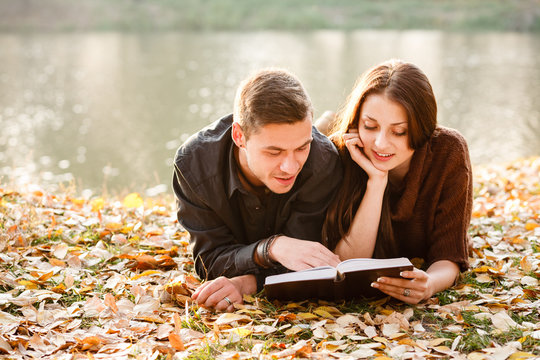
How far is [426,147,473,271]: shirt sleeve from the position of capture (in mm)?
3094

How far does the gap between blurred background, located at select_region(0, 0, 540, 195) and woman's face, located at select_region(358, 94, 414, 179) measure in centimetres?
396

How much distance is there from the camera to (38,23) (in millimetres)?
33344

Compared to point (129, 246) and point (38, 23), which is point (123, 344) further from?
point (38, 23)

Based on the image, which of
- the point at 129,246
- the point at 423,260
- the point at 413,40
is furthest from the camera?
the point at 413,40

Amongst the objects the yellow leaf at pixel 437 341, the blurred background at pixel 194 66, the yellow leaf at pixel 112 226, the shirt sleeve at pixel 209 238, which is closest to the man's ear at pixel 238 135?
the shirt sleeve at pixel 209 238

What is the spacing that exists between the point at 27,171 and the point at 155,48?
16.8 meters

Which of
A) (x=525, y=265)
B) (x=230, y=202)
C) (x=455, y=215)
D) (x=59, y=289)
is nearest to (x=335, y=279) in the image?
(x=230, y=202)

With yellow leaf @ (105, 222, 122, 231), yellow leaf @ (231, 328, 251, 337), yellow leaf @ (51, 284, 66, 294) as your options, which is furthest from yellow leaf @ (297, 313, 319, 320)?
yellow leaf @ (105, 222, 122, 231)

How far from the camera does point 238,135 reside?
2.87 metres

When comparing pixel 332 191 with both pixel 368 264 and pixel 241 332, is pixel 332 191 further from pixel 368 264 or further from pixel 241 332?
pixel 241 332

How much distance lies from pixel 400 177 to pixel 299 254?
0.93m

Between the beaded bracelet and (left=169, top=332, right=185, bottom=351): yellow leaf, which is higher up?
the beaded bracelet

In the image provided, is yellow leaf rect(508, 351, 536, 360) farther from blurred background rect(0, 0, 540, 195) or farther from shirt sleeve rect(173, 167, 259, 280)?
blurred background rect(0, 0, 540, 195)

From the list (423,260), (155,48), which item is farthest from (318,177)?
(155,48)
